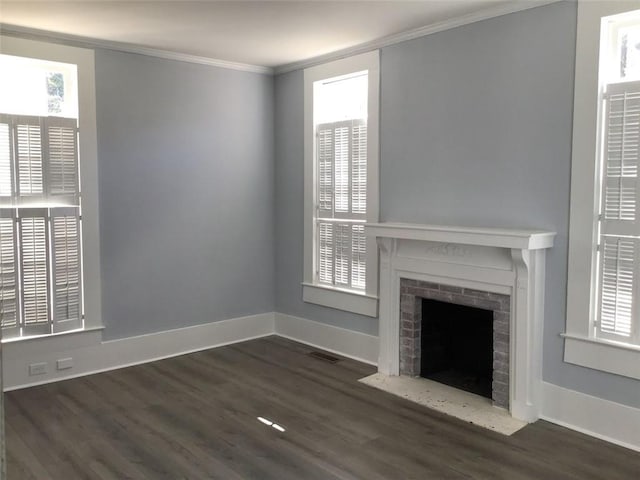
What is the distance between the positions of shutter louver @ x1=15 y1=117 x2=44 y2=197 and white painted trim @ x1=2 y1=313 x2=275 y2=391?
1226 millimetres

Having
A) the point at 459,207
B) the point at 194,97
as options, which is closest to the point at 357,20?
the point at 459,207

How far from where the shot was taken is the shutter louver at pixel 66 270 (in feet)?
14.6

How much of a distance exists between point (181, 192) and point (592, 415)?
12.4 feet

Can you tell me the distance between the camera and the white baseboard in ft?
16.2

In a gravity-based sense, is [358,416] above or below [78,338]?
below

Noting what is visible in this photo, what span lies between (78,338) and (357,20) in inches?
133

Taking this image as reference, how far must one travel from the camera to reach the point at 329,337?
17.4 feet

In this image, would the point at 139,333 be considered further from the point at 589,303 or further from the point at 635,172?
the point at 635,172

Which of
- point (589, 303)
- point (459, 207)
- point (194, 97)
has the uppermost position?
point (194, 97)

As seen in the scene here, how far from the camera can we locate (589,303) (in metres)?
3.44

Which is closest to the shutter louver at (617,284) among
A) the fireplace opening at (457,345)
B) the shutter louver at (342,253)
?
the fireplace opening at (457,345)

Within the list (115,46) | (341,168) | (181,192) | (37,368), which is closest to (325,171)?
(341,168)

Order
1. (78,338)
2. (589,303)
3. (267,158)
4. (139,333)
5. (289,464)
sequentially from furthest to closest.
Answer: (267,158)
(139,333)
(78,338)
(589,303)
(289,464)

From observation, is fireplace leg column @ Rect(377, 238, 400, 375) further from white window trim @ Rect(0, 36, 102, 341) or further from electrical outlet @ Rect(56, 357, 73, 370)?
electrical outlet @ Rect(56, 357, 73, 370)
